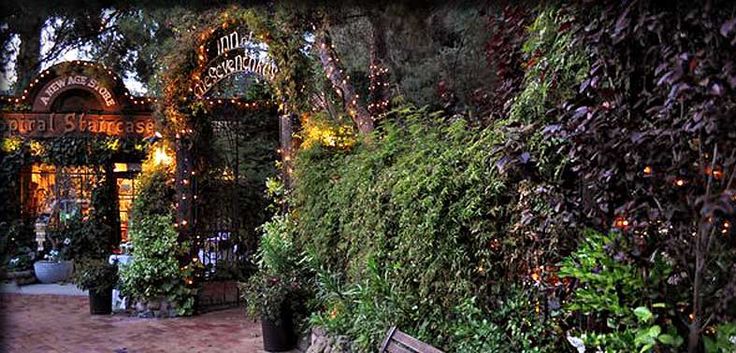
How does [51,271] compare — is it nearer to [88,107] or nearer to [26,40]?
[88,107]

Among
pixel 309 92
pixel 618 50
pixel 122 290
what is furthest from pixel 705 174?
pixel 122 290

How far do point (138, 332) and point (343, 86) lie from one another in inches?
138

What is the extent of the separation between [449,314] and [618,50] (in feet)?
6.70

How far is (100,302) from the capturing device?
24.5 ft

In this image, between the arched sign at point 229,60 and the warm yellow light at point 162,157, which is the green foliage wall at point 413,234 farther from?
the warm yellow light at point 162,157

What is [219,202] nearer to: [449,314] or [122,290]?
[122,290]

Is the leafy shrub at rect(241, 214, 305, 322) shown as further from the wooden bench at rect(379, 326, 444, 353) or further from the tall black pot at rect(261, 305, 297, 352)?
the wooden bench at rect(379, 326, 444, 353)

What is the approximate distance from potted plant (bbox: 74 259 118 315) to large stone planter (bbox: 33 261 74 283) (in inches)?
117

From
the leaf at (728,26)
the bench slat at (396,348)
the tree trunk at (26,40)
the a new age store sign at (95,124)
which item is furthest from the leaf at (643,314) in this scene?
the a new age store sign at (95,124)

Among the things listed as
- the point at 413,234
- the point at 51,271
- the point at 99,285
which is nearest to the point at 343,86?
the point at 99,285

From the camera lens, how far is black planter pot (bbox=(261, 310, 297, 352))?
550 cm

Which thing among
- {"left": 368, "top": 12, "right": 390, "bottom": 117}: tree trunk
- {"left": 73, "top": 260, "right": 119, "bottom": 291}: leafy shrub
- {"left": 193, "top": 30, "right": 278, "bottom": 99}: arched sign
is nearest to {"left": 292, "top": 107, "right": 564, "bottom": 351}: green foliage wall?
{"left": 368, "top": 12, "right": 390, "bottom": 117}: tree trunk

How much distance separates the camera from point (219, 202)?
854 centimetres

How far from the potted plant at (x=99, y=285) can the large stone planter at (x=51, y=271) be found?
2968 millimetres
